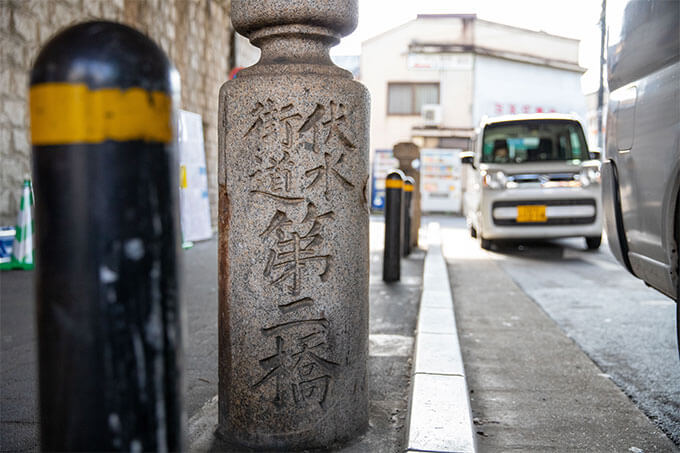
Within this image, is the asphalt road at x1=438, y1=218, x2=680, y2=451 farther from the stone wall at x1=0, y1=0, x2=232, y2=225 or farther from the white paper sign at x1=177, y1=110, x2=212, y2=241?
the stone wall at x1=0, y1=0, x2=232, y2=225

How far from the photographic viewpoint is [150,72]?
0.92 m

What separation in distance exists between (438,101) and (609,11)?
67.2ft

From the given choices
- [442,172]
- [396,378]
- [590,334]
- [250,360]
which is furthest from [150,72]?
[442,172]

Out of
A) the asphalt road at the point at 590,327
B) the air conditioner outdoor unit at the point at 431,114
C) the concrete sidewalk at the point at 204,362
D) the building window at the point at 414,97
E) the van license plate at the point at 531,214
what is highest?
the building window at the point at 414,97

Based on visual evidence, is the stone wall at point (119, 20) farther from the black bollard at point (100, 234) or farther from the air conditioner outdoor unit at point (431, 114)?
the air conditioner outdoor unit at point (431, 114)

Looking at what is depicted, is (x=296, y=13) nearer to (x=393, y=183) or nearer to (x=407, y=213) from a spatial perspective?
(x=393, y=183)

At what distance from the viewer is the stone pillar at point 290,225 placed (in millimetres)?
2070

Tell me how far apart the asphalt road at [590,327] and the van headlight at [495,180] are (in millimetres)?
1071

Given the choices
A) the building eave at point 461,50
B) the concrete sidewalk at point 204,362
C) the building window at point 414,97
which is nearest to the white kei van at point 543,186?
the concrete sidewalk at point 204,362

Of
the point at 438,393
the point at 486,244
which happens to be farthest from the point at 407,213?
the point at 438,393

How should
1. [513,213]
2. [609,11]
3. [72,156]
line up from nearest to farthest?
[72,156]
[609,11]
[513,213]

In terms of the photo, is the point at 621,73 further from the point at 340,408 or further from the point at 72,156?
the point at 72,156

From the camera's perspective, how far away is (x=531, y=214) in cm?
920

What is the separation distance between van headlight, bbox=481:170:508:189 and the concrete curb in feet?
16.7
